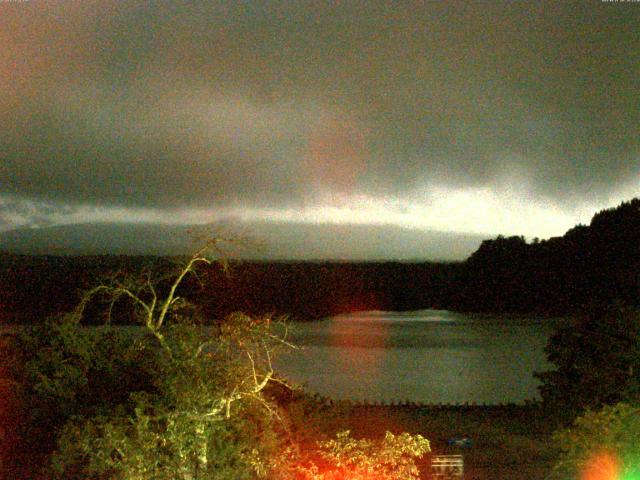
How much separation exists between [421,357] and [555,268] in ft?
46.3

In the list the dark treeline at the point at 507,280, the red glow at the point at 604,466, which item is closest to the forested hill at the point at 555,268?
the dark treeline at the point at 507,280

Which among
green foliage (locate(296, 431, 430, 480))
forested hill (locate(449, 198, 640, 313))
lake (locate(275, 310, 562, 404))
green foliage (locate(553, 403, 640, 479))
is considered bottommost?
lake (locate(275, 310, 562, 404))

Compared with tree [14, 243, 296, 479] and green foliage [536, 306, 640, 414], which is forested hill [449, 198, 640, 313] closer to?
green foliage [536, 306, 640, 414]

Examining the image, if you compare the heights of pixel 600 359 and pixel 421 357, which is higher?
pixel 600 359

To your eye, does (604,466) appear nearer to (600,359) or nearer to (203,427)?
(203,427)

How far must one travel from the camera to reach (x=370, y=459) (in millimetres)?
8078

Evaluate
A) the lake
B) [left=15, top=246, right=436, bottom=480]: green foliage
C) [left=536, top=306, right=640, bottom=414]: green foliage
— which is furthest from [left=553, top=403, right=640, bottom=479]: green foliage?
the lake

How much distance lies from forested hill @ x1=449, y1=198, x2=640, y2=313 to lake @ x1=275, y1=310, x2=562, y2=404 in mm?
1488

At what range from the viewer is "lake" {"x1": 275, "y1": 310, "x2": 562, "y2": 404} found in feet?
77.3

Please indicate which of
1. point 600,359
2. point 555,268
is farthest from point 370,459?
point 555,268

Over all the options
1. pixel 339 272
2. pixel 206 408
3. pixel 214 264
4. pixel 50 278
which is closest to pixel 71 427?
pixel 206 408

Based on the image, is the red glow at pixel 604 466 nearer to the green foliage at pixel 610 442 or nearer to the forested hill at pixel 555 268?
the green foliage at pixel 610 442

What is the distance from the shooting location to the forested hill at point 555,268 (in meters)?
38.9

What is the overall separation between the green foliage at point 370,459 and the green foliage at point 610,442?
61.8 inches
